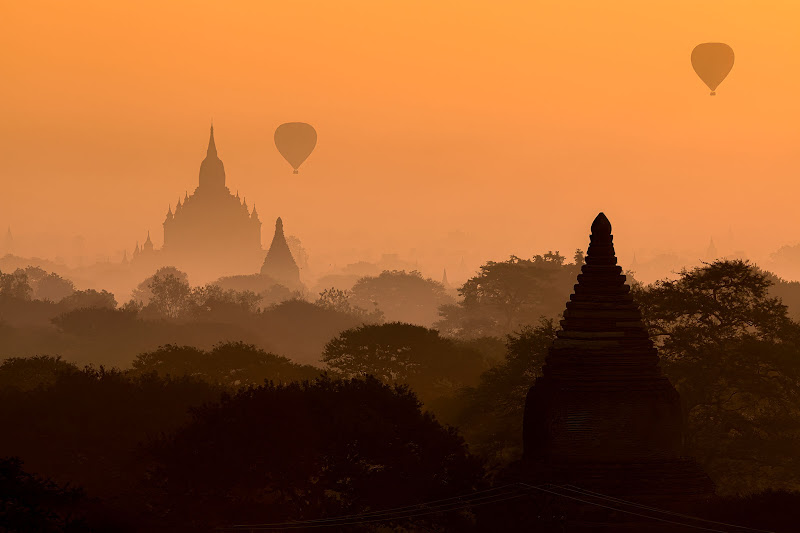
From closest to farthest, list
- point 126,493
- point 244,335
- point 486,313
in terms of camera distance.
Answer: point 126,493
point 486,313
point 244,335

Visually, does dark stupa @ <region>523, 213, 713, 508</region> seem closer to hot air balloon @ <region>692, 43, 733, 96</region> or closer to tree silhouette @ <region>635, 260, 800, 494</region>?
tree silhouette @ <region>635, 260, 800, 494</region>

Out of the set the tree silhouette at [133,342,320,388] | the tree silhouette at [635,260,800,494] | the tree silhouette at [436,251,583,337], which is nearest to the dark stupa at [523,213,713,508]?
the tree silhouette at [635,260,800,494]

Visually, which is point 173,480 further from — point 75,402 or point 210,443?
point 75,402

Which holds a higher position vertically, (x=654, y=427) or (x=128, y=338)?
(x=128, y=338)

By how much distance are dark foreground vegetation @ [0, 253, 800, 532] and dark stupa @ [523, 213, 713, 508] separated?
1.07m

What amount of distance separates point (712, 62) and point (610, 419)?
11876 cm

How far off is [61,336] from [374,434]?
125902 mm

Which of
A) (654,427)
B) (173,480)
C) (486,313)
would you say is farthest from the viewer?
(486,313)

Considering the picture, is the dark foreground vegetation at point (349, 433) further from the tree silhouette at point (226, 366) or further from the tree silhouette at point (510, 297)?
the tree silhouette at point (510, 297)

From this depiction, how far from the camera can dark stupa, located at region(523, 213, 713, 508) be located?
112 ft

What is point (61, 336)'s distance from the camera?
16025 cm

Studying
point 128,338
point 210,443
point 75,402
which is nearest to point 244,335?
point 128,338

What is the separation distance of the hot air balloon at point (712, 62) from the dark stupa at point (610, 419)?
114571mm

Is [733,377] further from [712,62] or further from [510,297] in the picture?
[712,62]
